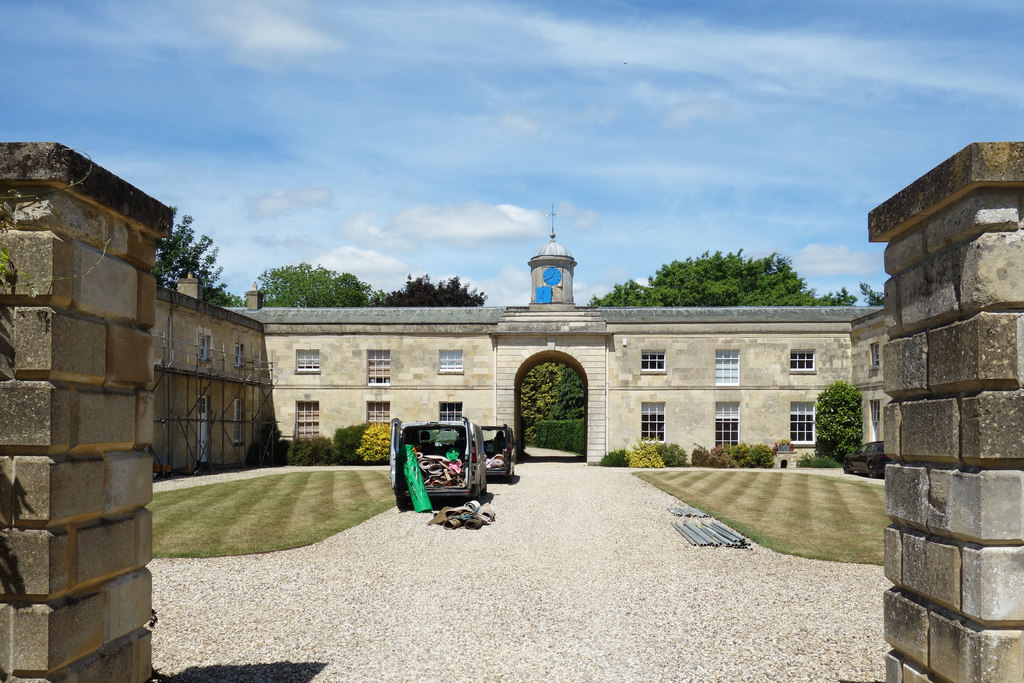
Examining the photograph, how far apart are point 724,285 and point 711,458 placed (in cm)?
2525

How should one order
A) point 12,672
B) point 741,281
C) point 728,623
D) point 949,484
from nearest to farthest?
point 12,672
point 949,484
point 728,623
point 741,281

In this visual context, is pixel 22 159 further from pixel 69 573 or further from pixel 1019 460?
pixel 1019 460

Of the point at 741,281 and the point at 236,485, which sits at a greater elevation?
the point at 741,281

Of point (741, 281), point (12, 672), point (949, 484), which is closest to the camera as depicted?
point (12, 672)

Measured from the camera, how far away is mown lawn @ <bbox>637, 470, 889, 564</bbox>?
12602 mm

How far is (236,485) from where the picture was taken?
21062mm

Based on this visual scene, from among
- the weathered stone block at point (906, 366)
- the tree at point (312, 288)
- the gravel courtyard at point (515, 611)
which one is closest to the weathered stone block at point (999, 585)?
the weathered stone block at point (906, 366)

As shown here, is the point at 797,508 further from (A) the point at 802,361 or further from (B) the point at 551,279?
(B) the point at 551,279

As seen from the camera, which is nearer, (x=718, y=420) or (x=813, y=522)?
(x=813, y=522)

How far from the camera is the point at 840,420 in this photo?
30312mm

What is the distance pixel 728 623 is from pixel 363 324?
2636 cm

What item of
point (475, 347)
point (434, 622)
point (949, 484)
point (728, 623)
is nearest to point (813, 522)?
point (728, 623)

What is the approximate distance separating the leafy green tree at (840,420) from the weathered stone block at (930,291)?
88.5 feet

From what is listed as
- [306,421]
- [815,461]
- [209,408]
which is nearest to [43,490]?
[209,408]
